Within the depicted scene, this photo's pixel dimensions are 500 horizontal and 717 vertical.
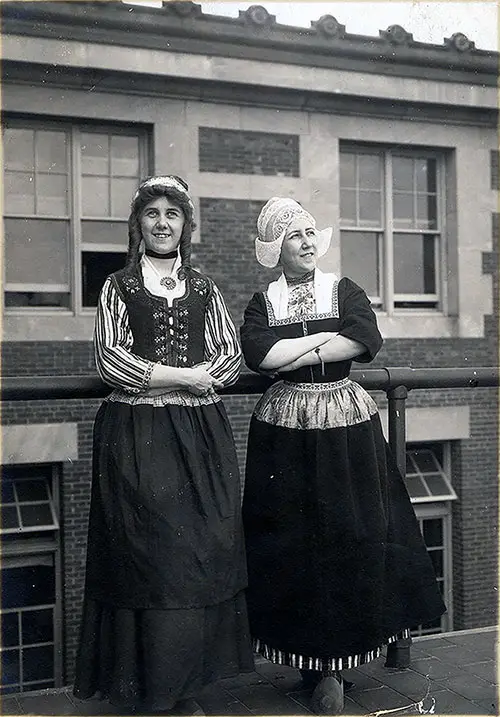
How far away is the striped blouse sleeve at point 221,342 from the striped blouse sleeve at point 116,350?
0.78 feet

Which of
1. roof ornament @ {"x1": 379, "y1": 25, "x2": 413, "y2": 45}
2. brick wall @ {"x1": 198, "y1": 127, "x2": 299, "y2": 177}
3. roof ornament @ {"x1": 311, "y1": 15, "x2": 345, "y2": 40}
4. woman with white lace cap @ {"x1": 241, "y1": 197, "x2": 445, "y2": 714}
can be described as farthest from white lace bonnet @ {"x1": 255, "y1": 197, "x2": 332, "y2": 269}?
roof ornament @ {"x1": 379, "y1": 25, "x2": 413, "y2": 45}

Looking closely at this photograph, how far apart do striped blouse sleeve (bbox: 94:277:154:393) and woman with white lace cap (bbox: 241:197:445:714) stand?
1.29ft

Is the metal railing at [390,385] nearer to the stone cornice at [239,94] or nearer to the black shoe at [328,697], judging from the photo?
the black shoe at [328,697]

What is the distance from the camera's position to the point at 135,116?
27.9 ft

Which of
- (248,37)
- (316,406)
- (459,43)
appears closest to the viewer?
(316,406)

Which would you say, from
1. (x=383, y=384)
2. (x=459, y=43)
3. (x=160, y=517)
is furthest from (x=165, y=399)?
(x=459, y=43)

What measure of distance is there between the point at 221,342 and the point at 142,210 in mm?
475

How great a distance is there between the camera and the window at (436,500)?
10352 millimetres

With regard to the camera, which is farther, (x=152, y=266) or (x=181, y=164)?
(x=181, y=164)

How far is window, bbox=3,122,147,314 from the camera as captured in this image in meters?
8.43

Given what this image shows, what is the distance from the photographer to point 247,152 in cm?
895

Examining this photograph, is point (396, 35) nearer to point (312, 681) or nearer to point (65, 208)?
point (65, 208)

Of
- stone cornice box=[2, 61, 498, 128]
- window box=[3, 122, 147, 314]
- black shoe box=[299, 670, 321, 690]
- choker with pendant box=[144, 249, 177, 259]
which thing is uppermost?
stone cornice box=[2, 61, 498, 128]

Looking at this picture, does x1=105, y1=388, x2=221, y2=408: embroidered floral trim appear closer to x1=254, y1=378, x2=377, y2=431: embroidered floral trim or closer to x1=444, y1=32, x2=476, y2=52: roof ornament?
x1=254, y1=378, x2=377, y2=431: embroidered floral trim
